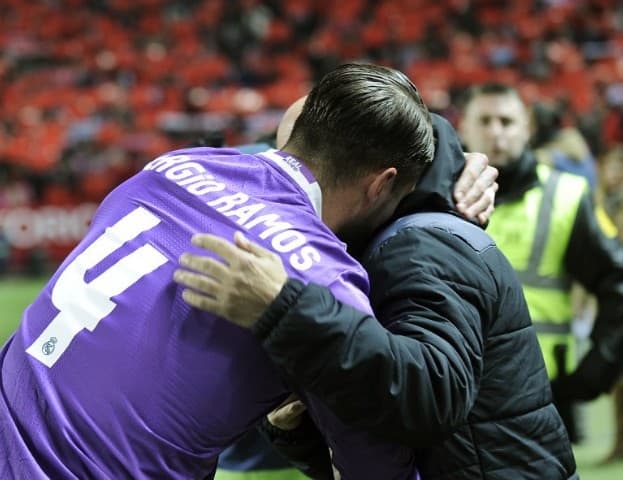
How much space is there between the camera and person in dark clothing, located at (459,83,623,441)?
388cm

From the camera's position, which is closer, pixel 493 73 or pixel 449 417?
pixel 449 417

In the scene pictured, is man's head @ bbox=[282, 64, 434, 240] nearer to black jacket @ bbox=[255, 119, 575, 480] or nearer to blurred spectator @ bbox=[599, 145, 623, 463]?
black jacket @ bbox=[255, 119, 575, 480]

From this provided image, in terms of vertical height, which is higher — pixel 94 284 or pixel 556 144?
pixel 94 284

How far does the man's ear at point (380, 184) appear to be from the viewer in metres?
1.92

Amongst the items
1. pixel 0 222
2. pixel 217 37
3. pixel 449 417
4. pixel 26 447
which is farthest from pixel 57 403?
pixel 217 37

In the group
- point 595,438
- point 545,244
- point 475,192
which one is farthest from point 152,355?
point 595,438

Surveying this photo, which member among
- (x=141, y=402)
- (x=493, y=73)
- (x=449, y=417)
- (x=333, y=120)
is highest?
(x=333, y=120)

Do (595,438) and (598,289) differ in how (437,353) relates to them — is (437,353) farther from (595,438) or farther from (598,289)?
(595,438)

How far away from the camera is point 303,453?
2.32m

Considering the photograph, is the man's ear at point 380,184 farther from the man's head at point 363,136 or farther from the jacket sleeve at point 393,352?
the jacket sleeve at point 393,352

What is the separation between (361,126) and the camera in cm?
186

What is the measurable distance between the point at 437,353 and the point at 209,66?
54.4ft

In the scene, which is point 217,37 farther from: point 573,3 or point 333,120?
point 333,120

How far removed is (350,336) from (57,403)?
0.55 meters
